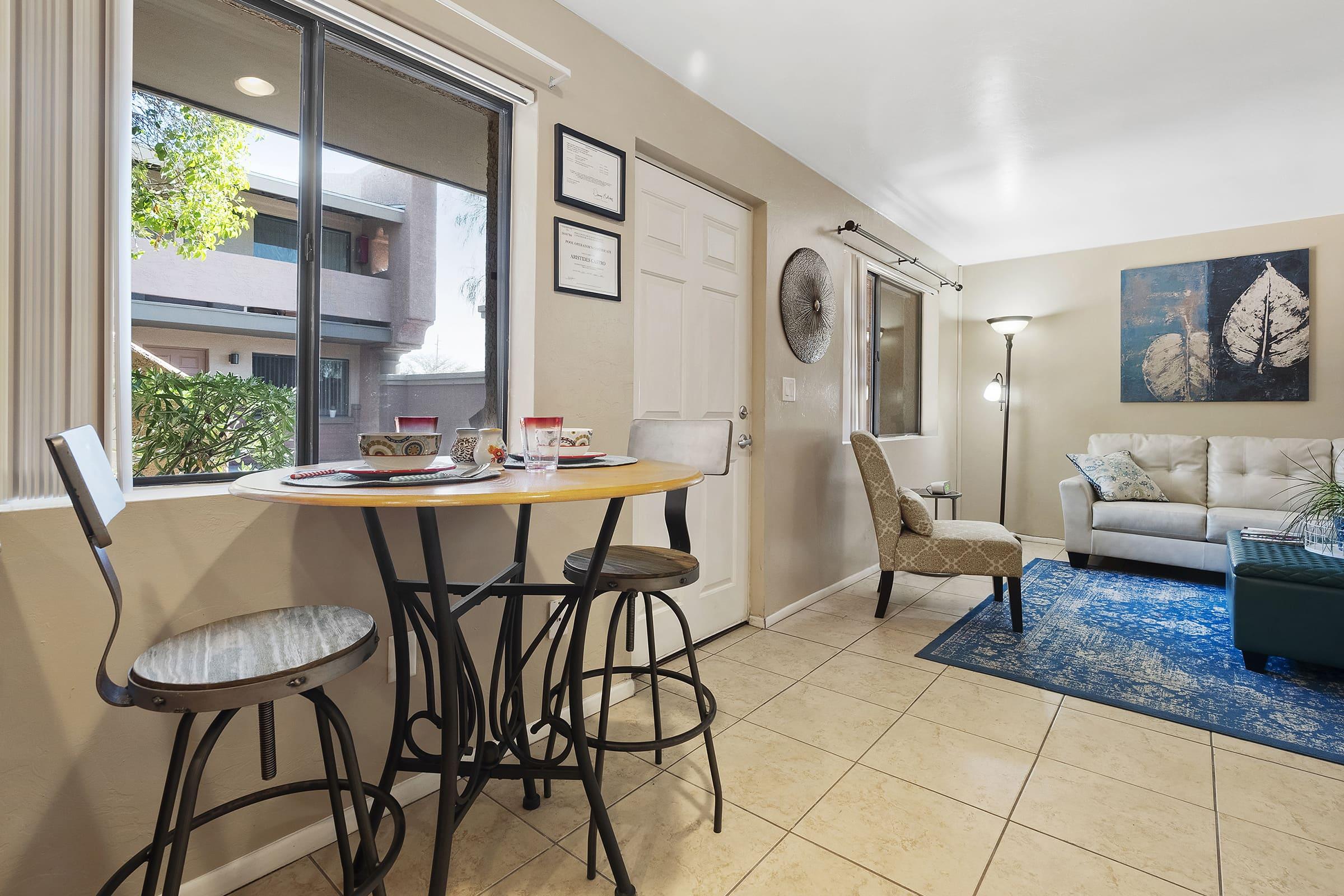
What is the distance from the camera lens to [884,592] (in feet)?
10.7

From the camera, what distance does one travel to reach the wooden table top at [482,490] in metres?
0.89

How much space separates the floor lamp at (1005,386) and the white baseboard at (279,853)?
15.3 ft

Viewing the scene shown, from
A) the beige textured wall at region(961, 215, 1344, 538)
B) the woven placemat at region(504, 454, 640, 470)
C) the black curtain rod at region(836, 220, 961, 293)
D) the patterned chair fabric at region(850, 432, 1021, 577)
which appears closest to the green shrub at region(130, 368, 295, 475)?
the woven placemat at region(504, 454, 640, 470)

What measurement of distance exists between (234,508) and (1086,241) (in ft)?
18.7

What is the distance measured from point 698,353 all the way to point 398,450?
6.21 feet

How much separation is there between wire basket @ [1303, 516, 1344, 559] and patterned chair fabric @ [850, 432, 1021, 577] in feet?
3.74

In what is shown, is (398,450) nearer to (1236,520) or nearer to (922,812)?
(922,812)

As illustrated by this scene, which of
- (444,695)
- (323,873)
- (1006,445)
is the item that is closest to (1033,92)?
(1006,445)

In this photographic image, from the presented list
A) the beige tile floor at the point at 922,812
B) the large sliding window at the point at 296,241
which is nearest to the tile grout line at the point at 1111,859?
the beige tile floor at the point at 922,812

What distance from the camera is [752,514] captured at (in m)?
Result: 3.13

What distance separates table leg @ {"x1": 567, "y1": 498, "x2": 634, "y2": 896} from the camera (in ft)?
4.15

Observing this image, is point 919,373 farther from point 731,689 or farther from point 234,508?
point 234,508

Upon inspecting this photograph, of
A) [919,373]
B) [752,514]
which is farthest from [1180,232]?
Result: [752,514]

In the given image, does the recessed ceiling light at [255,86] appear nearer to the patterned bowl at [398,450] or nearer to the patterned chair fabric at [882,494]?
the patterned bowl at [398,450]
